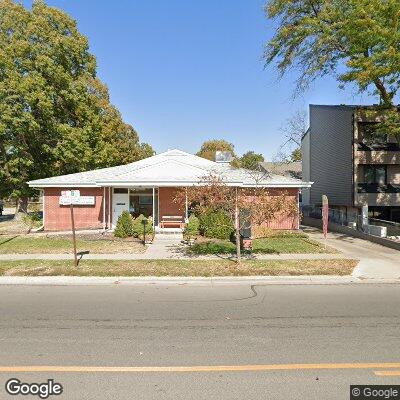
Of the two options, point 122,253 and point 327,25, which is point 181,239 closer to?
point 122,253

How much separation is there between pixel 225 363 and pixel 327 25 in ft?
68.7

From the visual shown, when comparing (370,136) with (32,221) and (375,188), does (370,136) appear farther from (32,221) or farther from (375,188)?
(32,221)

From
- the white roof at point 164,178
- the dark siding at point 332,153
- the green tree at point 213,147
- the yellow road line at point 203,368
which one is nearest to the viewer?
the yellow road line at point 203,368

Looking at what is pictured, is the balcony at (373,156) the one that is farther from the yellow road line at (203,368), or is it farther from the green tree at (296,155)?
the green tree at (296,155)

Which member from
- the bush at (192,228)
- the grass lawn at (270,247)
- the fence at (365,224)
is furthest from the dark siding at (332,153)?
the bush at (192,228)

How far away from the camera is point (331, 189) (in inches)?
1246

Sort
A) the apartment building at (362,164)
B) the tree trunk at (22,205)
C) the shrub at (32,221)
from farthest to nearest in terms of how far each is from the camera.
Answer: the tree trunk at (22,205)
the apartment building at (362,164)
the shrub at (32,221)

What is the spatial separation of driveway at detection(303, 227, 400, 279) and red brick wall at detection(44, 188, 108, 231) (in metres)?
12.4

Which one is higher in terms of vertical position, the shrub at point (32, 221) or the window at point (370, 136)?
the window at point (370, 136)

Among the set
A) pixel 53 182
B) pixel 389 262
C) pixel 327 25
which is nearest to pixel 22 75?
pixel 53 182

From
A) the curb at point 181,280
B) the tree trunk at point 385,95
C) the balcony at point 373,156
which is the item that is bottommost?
the curb at point 181,280

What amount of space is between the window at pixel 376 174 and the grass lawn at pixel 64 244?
63.2 feet

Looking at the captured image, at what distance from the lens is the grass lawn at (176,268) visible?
10.8m

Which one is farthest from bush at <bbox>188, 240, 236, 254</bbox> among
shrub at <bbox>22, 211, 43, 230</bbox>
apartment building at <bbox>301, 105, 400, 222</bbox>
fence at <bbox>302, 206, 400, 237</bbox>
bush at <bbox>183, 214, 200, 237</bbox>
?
apartment building at <bbox>301, 105, 400, 222</bbox>
